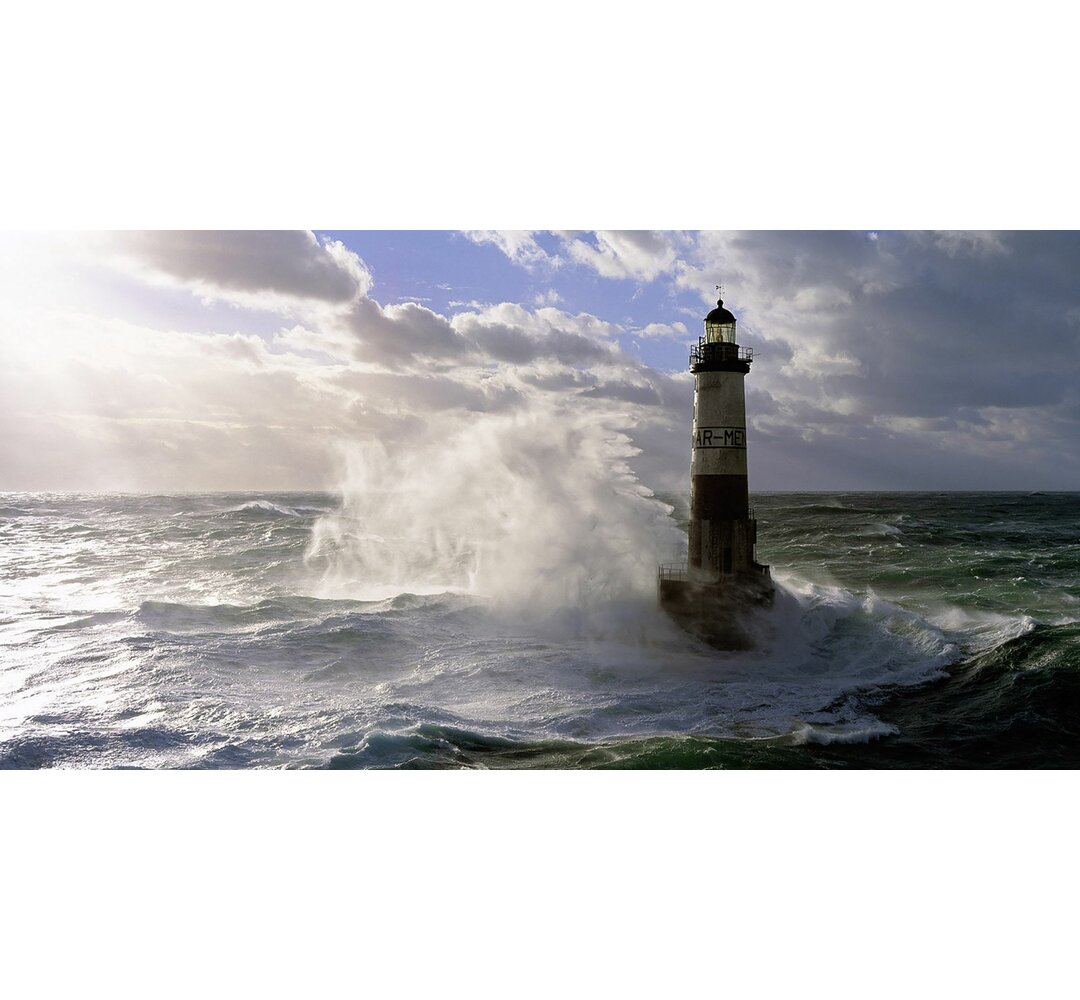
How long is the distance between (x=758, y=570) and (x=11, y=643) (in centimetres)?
694

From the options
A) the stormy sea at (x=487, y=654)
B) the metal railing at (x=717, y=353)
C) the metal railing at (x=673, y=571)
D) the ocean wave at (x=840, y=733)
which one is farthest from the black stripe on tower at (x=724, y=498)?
the ocean wave at (x=840, y=733)

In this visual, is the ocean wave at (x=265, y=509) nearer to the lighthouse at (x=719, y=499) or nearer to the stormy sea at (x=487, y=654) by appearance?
the stormy sea at (x=487, y=654)

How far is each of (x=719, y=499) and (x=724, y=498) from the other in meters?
0.05

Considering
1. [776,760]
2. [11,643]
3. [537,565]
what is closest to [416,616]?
[537,565]

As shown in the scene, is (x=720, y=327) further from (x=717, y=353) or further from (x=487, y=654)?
(x=487, y=654)

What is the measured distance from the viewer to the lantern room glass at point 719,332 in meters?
8.41

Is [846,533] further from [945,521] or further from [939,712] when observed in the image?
[939,712]

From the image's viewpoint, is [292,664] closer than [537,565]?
Yes

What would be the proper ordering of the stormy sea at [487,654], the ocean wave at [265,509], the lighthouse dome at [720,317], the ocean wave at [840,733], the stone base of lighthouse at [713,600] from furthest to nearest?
the ocean wave at [265,509]
the lighthouse dome at [720,317]
the stone base of lighthouse at [713,600]
the ocean wave at [840,733]
the stormy sea at [487,654]

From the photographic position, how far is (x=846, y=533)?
56.0ft

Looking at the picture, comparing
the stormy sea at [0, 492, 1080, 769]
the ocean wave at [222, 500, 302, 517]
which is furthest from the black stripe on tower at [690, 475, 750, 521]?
the ocean wave at [222, 500, 302, 517]

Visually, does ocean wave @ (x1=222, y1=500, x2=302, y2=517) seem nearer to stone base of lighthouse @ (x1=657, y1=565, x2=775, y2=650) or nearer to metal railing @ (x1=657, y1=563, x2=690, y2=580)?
metal railing @ (x1=657, y1=563, x2=690, y2=580)

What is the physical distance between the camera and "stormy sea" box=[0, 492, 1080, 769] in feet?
16.7

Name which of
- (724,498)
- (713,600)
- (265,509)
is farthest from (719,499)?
(265,509)
